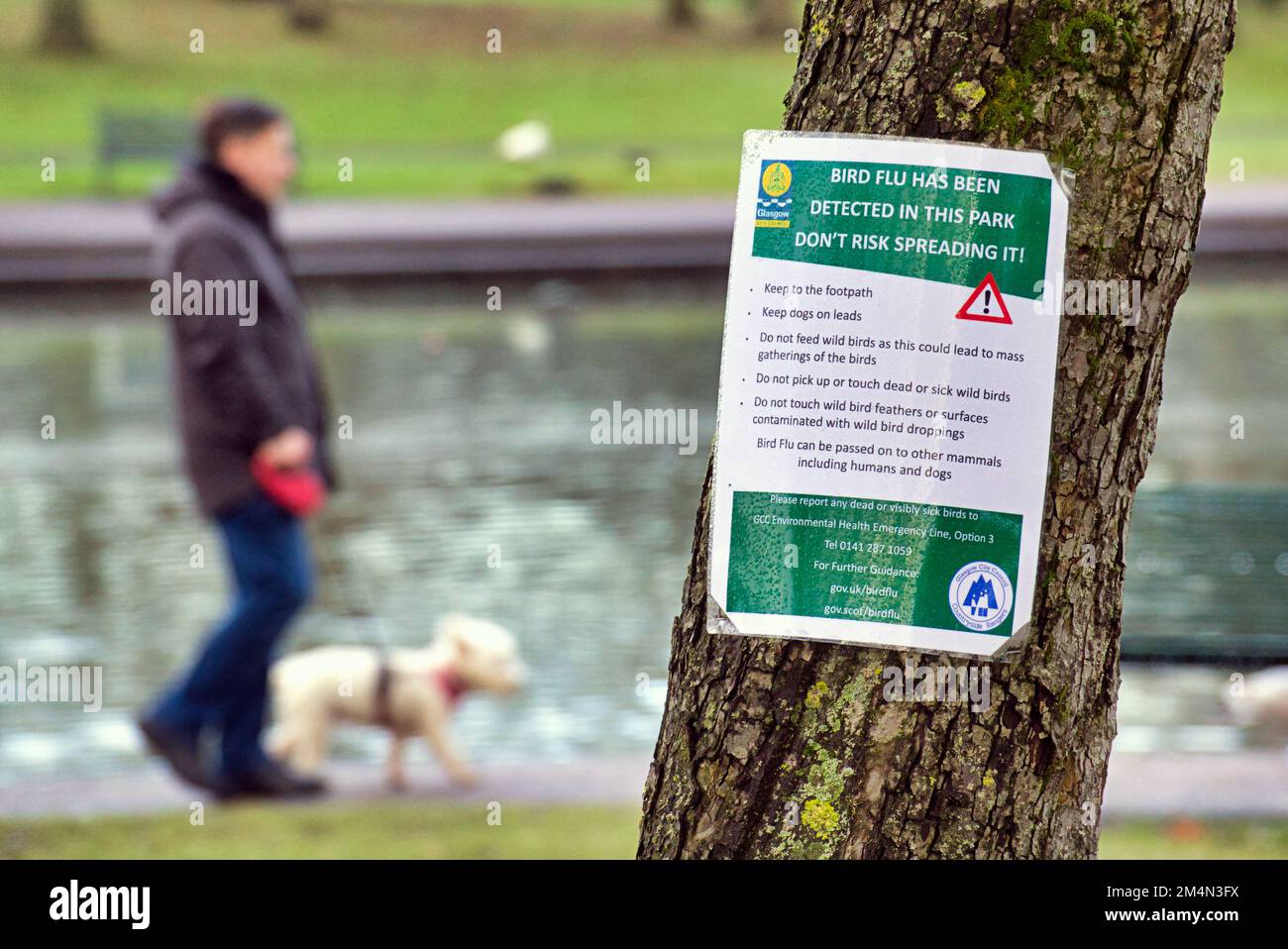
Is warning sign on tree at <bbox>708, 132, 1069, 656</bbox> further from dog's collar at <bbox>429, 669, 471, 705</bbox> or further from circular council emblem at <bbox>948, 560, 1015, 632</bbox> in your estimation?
dog's collar at <bbox>429, 669, 471, 705</bbox>

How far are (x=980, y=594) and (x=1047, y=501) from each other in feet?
0.44

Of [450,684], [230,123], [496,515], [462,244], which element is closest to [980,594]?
[450,684]

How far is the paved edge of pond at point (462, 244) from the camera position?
16625mm

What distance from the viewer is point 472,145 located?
2659cm

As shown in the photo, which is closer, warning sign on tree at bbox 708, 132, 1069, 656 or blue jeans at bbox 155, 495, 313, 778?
warning sign on tree at bbox 708, 132, 1069, 656

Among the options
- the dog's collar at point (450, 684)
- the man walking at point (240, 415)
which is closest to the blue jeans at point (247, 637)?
the man walking at point (240, 415)

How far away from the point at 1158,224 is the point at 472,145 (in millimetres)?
25554

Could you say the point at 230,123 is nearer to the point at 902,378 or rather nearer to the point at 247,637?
the point at 247,637

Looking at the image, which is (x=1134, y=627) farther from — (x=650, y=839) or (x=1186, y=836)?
(x=650, y=839)

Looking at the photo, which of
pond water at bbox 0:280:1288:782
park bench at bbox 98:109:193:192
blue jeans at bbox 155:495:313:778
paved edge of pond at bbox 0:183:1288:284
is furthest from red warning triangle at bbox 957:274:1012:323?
park bench at bbox 98:109:193:192

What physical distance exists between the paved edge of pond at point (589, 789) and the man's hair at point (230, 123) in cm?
200

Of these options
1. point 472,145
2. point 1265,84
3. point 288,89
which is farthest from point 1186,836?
point 1265,84

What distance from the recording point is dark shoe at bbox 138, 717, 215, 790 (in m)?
4.89

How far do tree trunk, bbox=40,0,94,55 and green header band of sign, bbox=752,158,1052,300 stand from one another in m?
33.0
